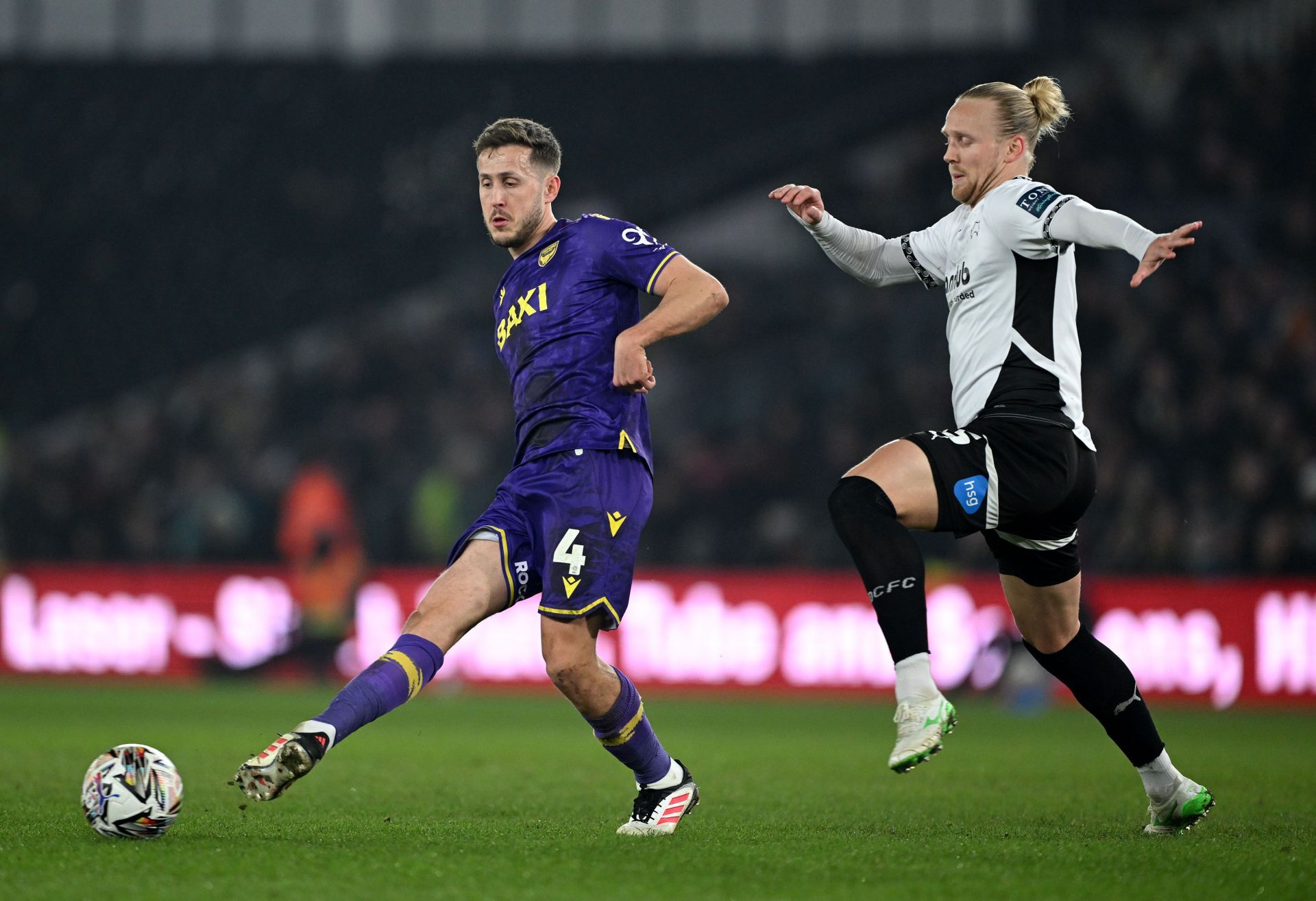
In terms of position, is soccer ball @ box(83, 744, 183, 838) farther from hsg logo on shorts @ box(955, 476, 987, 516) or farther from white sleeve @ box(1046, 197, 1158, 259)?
white sleeve @ box(1046, 197, 1158, 259)

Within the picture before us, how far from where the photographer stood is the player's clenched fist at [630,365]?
4613mm

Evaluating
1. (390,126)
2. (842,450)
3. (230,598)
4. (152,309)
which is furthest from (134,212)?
(842,450)

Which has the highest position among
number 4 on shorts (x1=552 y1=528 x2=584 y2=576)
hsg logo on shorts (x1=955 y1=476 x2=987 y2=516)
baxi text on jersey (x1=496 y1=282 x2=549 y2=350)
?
baxi text on jersey (x1=496 y1=282 x2=549 y2=350)

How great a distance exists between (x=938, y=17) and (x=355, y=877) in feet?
62.4

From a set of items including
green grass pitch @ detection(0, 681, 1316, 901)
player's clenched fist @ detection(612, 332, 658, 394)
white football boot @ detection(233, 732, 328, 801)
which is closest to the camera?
green grass pitch @ detection(0, 681, 1316, 901)

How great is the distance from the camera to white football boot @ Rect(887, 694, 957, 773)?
4.01 metres

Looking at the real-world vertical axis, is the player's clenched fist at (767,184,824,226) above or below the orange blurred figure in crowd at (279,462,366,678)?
above

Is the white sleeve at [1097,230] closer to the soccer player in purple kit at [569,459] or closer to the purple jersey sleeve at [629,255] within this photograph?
the soccer player in purple kit at [569,459]

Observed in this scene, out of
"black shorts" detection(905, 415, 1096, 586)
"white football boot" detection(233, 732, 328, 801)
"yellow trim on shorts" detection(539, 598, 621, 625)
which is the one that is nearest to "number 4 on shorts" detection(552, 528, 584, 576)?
"yellow trim on shorts" detection(539, 598, 621, 625)

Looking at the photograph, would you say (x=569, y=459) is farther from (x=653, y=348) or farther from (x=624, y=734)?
(x=653, y=348)

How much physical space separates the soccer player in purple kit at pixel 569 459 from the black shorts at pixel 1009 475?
0.87m

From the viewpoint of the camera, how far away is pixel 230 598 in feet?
47.4

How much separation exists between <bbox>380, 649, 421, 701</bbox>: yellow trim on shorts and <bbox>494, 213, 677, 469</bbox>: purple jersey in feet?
2.58

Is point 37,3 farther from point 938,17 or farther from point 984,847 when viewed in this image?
point 984,847
